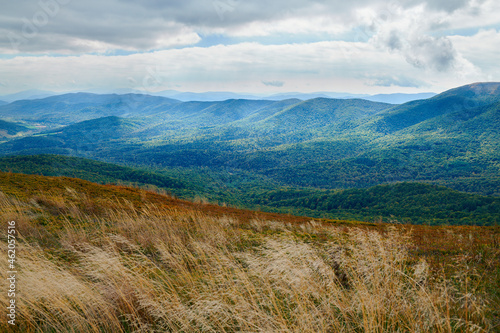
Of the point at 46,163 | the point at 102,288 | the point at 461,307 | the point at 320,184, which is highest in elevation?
the point at 461,307

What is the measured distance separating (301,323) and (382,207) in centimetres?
9695

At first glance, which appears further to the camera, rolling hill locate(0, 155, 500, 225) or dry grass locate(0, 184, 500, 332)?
rolling hill locate(0, 155, 500, 225)

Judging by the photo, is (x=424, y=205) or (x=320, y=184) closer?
(x=424, y=205)

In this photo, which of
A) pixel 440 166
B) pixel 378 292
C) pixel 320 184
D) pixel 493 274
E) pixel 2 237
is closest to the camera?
pixel 378 292

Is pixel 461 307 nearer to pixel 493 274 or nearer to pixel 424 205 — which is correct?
pixel 493 274

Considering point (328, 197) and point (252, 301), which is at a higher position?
point (252, 301)

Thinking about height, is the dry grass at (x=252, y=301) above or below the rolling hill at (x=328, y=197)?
above

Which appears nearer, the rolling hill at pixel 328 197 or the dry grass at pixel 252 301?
the dry grass at pixel 252 301

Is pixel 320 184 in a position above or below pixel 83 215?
below

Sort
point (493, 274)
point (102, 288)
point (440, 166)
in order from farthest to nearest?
point (440, 166) → point (493, 274) → point (102, 288)

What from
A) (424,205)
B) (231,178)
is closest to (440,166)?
(424,205)

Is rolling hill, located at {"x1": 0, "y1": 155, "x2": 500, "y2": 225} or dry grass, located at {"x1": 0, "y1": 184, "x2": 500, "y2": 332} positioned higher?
dry grass, located at {"x1": 0, "y1": 184, "x2": 500, "y2": 332}

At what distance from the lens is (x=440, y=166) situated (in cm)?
18862

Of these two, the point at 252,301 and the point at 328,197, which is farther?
the point at 328,197
